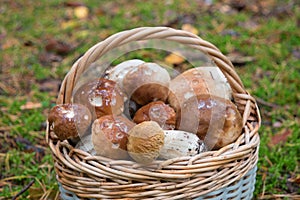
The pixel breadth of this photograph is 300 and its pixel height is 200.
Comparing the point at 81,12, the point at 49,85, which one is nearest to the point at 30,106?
the point at 49,85

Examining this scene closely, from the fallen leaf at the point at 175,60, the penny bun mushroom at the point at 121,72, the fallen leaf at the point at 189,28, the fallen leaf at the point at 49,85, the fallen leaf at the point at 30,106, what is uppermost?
the penny bun mushroom at the point at 121,72

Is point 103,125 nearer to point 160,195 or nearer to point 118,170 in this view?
point 118,170

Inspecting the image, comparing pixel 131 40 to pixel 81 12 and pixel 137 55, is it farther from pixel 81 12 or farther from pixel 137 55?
pixel 81 12

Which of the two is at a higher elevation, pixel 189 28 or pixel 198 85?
pixel 198 85

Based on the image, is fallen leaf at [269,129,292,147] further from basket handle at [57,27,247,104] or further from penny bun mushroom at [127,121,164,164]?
penny bun mushroom at [127,121,164,164]

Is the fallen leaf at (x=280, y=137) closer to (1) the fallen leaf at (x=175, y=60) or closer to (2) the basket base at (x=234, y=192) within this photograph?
(2) the basket base at (x=234, y=192)

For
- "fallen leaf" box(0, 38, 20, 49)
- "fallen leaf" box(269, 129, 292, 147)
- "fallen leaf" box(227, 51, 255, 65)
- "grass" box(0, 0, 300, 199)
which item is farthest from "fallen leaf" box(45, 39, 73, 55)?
"fallen leaf" box(269, 129, 292, 147)

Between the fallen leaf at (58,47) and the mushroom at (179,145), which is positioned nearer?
the mushroom at (179,145)

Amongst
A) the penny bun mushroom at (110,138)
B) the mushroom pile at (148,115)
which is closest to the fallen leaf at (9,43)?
the mushroom pile at (148,115)

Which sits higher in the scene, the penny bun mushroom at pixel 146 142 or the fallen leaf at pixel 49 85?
the penny bun mushroom at pixel 146 142
